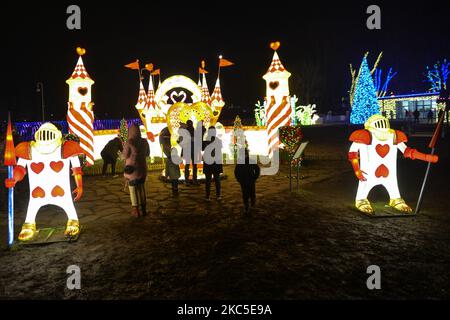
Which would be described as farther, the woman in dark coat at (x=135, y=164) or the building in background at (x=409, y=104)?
the building in background at (x=409, y=104)

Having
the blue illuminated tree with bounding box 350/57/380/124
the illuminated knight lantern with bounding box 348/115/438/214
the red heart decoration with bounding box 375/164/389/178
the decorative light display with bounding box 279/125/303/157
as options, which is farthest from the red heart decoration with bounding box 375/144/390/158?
the blue illuminated tree with bounding box 350/57/380/124

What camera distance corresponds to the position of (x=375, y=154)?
6.70 m

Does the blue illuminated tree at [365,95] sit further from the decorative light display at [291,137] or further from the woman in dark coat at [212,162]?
the woman in dark coat at [212,162]

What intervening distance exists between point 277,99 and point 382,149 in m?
6.35

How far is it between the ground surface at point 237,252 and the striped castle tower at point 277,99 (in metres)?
4.84

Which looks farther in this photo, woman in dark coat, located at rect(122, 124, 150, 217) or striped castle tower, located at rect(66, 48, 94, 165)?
striped castle tower, located at rect(66, 48, 94, 165)

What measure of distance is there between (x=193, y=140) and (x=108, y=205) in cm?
244

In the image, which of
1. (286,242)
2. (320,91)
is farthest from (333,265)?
(320,91)

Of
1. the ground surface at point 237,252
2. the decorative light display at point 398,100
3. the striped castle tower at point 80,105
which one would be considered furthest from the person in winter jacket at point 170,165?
the decorative light display at point 398,100

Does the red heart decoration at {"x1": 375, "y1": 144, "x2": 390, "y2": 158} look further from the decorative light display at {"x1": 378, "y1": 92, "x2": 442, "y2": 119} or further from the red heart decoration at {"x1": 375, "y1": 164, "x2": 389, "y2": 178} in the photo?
the decorative light display at {"x1": 378, "y1": 92, "x2": 442, "y2": 119}

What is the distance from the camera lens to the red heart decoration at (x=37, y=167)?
568 centimetres

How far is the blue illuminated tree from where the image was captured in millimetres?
30688

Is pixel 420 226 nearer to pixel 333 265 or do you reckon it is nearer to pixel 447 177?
pixel 333 265
